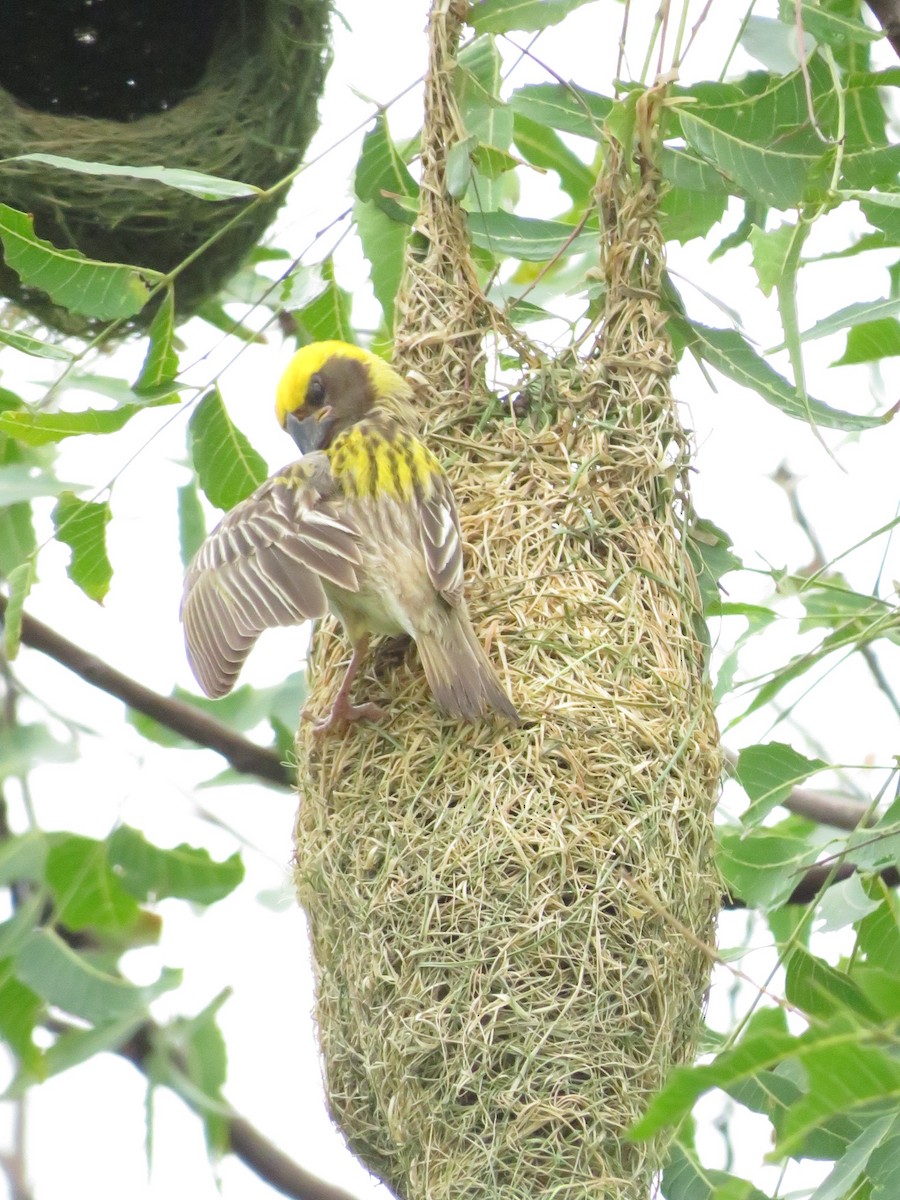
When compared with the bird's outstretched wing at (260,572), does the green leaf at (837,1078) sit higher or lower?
lower

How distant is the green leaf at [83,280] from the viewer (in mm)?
2443

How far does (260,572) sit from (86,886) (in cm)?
73

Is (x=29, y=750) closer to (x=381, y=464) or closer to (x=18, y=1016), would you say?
(x=18, y=1016)

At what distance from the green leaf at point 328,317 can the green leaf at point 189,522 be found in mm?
426

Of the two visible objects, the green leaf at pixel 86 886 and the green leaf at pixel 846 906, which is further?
the green leaf at pixel 86 886

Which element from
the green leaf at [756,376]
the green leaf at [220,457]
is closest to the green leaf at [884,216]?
the green leaf at [756,376]

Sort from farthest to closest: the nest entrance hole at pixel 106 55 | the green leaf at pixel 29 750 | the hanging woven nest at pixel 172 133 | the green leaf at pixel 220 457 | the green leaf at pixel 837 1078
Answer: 1. the nest entrance hole at pixel 106 55
2. the hanging woven nest at pixel 172 133
3. the green leaf at pixel 220 457
4. the green leaf at pixel 29 750
5. the green leaf at pixel 837 1078

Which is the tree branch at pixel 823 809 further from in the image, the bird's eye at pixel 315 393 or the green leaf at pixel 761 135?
the green leaf at pixel 761 135

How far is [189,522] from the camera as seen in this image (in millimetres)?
3221

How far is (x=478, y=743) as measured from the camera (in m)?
2.30

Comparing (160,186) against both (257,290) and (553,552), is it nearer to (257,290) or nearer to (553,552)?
(257,290)

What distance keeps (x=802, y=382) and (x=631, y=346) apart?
585 mm

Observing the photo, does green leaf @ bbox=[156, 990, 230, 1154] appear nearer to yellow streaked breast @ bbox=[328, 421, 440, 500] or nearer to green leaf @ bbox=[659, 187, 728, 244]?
yellow streaked breast @ bbox=[328, 421, 440, 500]

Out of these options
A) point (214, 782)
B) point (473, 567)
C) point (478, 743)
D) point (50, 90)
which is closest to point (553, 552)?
point (473, 567)
